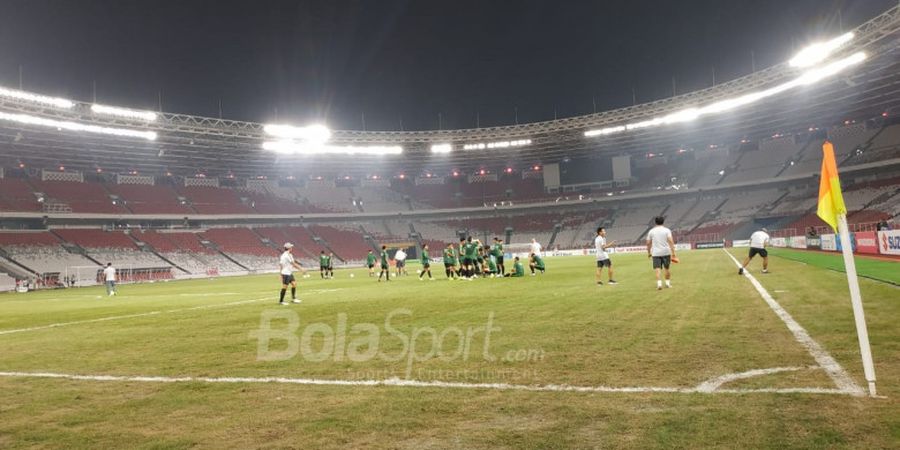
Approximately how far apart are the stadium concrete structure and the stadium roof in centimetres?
27

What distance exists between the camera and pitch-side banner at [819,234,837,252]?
109 ft

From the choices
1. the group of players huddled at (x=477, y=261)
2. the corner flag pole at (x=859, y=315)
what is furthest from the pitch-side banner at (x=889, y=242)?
the corner flag pole at (x=859, y=315)

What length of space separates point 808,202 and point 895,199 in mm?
9745

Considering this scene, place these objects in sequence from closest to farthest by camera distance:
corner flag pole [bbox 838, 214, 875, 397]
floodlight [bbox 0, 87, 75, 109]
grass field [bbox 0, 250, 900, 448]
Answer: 1. grass field [bbox 0, 250, 900, 448]
2. corner flag pole [bbox 838, 214, 875, 397]
3. floodlight [bbox 0, 87, 75, 109]

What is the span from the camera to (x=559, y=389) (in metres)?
4.88

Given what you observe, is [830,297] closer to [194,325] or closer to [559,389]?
[559,389]

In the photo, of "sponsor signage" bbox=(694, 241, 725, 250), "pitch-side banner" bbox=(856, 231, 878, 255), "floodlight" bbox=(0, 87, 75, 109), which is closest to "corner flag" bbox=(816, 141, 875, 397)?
"pitch-side banner" bbox=(856, 231, 878, 255)

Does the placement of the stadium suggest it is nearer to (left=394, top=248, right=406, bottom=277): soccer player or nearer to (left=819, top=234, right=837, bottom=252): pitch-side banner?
(left=394, top=248, right=406, bottom=277): soccer player

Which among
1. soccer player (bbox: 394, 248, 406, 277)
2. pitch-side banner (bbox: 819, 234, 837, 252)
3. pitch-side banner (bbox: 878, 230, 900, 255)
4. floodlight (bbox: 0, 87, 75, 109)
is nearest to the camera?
pitch-side banner (bbox: 878, 230, 900, 255)

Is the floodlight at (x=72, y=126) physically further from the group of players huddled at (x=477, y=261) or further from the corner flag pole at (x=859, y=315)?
the corner flag pole at (x=859, y=315)

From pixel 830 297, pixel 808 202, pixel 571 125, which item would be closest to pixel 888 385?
pixel 830 297

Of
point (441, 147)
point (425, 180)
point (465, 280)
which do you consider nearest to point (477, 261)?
point (465, 280)

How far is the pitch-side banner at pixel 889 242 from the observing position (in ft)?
77.4

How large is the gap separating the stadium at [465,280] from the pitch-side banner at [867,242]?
0.35 m
